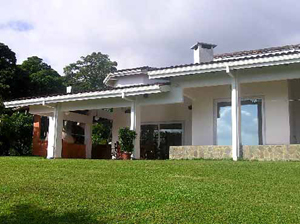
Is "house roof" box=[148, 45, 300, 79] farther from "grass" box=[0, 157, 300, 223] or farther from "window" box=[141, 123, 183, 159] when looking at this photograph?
"window" box=[141, 123, 183, 159]

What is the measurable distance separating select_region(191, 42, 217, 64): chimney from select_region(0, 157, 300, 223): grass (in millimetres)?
8822

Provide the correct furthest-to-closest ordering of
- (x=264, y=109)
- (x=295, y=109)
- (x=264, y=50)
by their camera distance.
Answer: (x=264, y=50) < (x=295, y=109) < (x=264, y=109)

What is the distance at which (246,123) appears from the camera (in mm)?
14555

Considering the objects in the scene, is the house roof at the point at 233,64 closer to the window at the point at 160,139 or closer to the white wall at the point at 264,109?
the white wall at the point at 264,109

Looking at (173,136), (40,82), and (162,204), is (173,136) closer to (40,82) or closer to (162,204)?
(162,204)

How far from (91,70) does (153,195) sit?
41.4 m

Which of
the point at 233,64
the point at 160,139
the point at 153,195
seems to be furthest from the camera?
the point at 160,139

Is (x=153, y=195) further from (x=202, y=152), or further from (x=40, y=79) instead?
(x=40, y=79)

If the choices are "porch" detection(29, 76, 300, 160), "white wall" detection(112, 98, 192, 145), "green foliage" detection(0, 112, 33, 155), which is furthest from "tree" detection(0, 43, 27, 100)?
"white wall" detection(112, 98, 192, 145)

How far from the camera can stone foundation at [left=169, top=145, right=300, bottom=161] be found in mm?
11781

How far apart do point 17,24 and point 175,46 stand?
993 cm

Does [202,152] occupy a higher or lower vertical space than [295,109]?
lower

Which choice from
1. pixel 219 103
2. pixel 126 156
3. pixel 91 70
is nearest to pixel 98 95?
pixel 126 156

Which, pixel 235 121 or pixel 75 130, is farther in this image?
Answer: pixel 75 130
